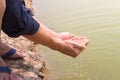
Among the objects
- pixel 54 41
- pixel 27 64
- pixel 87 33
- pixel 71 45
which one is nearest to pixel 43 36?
pixel 54 41

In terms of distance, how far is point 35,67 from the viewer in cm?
301

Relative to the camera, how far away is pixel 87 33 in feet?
14.0

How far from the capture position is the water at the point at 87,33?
3221 mm

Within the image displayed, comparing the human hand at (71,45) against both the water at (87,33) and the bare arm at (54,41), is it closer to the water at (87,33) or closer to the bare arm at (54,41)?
the bare arm at (54,41)

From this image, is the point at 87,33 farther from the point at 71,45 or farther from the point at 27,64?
the point at 71,45

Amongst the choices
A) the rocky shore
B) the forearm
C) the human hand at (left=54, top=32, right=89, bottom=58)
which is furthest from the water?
the forearm

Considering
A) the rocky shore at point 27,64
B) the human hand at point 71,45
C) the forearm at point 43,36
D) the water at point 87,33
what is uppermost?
the forearm at point 43,36

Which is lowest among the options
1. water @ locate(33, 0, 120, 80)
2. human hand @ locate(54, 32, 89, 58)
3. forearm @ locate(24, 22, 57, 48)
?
water @ locate(33, 0, 120, 80)

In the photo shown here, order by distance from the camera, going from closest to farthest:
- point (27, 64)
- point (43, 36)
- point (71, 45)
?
point (43, 36)
point (71, 45)
point (27, 64)

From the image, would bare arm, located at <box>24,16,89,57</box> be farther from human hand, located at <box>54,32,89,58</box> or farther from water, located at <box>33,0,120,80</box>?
water, located at <box>33,0,120,80</box>

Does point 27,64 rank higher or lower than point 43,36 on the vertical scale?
lower

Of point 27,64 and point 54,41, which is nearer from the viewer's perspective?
point 54,41

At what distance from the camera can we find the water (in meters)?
3.22

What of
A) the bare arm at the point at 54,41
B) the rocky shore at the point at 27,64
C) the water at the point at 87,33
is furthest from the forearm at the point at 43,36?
the water at the point at 87,33
